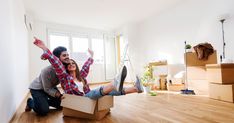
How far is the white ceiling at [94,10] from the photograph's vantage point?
327 cm

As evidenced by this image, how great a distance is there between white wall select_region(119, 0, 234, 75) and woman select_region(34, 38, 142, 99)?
7.66 feet

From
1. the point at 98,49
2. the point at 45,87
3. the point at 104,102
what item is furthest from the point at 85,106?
the point at 98,49

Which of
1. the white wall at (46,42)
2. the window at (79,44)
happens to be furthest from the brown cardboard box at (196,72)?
the window at (79,44)

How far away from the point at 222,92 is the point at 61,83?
2.36m

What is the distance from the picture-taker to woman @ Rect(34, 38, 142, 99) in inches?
56.9

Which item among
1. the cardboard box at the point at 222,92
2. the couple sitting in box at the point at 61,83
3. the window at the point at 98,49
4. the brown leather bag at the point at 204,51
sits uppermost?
the window at the point at 98,49

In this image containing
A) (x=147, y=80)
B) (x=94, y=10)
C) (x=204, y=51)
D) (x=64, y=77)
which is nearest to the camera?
(x=64, y=77)

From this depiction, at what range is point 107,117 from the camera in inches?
63.4

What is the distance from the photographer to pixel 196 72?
110 inches

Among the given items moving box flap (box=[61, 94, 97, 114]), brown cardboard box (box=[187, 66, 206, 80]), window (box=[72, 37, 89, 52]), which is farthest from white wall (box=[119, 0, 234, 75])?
moving box flap (box=[61, 94, 97, 114])

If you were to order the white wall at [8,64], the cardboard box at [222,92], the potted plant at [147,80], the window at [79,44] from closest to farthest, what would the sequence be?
the white wall at [8,64]
the cardboard box at [222,92]
the potted plant at [147,80]
the window at [79,44]

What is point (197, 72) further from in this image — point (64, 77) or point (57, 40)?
point (57, 40)

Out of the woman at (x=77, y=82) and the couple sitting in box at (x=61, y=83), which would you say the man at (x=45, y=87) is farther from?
the woman at (x=77, y=82)

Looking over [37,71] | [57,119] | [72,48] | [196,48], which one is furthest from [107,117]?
[72,48]
